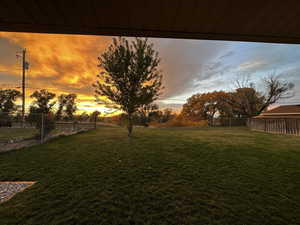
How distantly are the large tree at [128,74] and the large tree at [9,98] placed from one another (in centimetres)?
1157

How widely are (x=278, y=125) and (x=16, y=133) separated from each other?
54.9 feet

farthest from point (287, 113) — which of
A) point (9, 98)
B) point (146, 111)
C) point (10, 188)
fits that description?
point (9, 98)

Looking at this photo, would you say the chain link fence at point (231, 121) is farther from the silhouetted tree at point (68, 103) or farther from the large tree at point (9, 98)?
the large tree at point (9, 98)

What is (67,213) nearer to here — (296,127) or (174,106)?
(296,127)

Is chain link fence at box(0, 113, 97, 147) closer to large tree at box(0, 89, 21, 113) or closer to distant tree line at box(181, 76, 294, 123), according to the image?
large tree at box(0, 89, 21, 113)

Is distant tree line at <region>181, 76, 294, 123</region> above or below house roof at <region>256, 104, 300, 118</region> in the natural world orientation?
above

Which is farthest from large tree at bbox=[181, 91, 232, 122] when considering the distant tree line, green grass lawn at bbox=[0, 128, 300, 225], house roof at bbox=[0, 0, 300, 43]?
house roof at bbox=[0, 0, 300, 43]

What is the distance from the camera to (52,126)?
5.92 meters

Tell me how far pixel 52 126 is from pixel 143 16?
6595mm

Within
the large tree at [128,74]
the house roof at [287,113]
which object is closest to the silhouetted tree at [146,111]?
the large tree at [128,74]

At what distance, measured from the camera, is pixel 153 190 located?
216 cm

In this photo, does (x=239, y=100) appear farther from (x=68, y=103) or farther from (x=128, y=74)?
(x=68, y=103)

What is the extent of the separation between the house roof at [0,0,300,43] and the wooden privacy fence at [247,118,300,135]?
35.6ft

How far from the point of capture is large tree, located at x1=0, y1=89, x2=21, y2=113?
1142 cm
